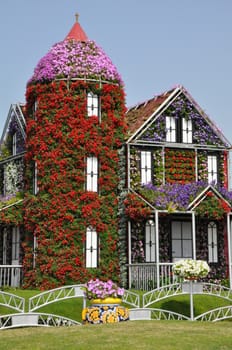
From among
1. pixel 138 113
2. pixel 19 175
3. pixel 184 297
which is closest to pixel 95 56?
pixel 138 113

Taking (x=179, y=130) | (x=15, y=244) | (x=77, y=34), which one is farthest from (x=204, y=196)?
(x=77, y=34)

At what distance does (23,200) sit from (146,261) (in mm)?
6118

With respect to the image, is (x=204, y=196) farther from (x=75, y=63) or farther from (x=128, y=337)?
(x=128, y=337)

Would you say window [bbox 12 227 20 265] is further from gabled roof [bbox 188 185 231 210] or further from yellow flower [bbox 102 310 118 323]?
yellow flower [bbox 102 310 118 323]

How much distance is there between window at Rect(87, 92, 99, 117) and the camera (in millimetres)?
29156

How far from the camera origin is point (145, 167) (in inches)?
1178

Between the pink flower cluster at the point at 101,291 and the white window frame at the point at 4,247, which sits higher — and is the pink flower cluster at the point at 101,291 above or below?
below

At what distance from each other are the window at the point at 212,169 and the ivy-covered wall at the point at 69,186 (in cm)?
475

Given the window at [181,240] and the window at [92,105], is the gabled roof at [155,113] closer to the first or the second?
the window at [92,105]

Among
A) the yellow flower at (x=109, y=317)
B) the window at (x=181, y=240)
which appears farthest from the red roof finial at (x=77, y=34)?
the yellow flower at (x=109, y=317)

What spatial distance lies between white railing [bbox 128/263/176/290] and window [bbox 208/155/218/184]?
544 centimetres

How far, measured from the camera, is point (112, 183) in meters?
29.0

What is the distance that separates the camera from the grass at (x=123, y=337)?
13.9 metres

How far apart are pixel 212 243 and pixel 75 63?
10.3 m
